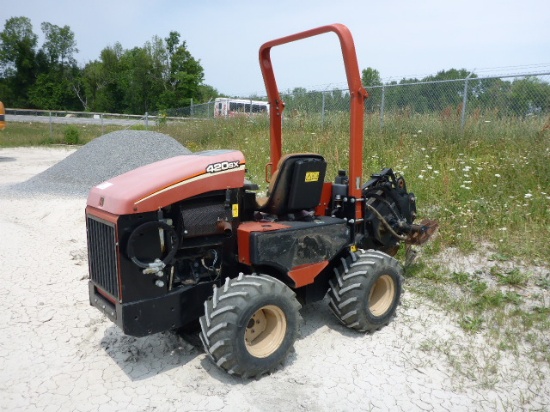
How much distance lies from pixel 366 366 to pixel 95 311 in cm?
242

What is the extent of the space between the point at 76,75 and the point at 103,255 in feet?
209

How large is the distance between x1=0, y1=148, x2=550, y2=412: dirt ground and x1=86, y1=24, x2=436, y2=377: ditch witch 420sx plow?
218mm

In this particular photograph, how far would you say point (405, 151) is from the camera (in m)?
8.31

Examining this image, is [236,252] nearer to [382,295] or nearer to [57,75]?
[382,295]

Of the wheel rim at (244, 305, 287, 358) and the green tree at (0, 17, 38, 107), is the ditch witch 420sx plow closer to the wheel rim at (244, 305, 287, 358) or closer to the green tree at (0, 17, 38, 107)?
the wheel rim at (244, 305, 287, 358)

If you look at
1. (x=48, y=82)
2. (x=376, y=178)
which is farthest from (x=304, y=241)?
(x=48, y=82)

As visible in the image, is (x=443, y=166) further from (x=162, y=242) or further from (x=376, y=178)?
(x=162, y=242)

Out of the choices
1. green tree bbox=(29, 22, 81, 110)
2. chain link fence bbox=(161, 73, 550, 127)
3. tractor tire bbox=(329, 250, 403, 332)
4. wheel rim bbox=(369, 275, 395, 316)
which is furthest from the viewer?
green tree bbox=(29, 22, 81, 110)

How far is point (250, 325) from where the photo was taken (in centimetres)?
327

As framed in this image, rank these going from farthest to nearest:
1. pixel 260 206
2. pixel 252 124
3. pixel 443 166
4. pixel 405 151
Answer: pixel 252 124, pixel 405 151, pixel 443 166, pixel 260 206

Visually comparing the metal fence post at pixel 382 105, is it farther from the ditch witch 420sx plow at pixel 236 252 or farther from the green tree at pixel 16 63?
the green tree at pixel 16 63

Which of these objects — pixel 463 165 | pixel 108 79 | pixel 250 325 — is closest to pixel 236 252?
pixel 250 325

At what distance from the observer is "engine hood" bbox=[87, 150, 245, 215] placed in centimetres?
295

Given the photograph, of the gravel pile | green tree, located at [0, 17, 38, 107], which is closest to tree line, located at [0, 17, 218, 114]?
green tree, located at [0, 17, 38, 107]
